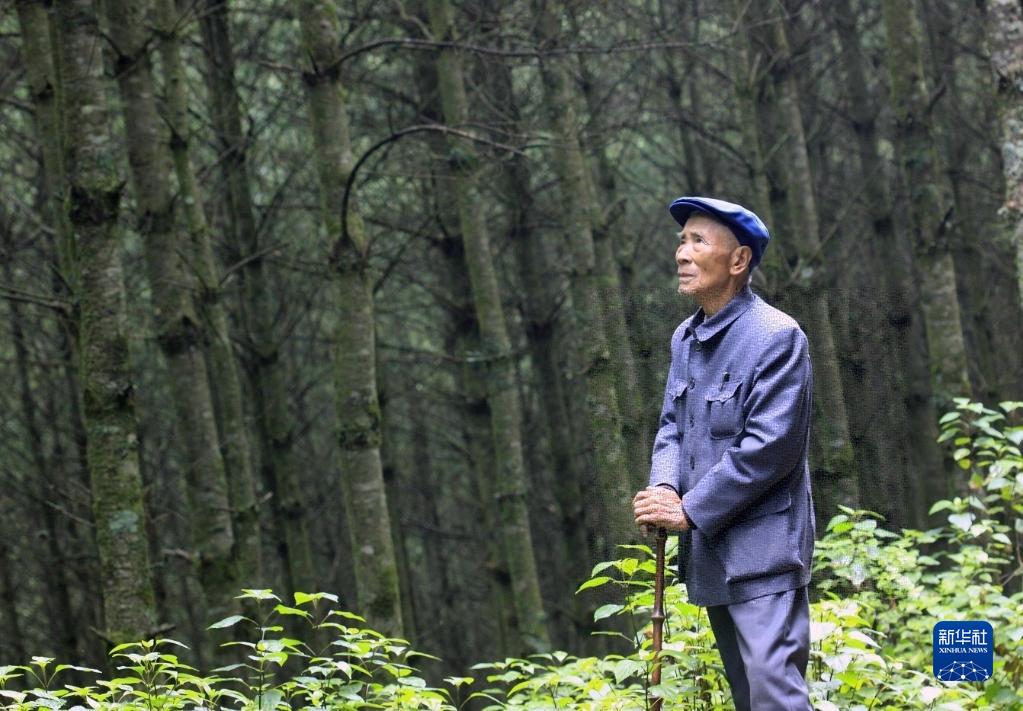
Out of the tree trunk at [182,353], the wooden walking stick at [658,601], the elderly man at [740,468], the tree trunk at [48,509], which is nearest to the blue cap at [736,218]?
the elderly man at [740,468]

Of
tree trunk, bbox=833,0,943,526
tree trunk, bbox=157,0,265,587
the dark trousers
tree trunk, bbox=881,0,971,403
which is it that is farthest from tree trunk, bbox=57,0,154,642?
tree trunk, bbox=881,0,971,403

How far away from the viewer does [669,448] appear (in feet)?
13.9

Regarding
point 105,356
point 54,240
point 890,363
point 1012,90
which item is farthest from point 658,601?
point 54,240

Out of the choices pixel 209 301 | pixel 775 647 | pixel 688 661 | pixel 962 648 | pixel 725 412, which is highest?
pixel 209 301

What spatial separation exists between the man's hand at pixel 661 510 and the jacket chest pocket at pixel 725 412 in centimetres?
26

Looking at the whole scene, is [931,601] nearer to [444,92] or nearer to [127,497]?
[127,497]

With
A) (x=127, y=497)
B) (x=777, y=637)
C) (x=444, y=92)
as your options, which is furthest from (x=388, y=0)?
(x=777, y=637)

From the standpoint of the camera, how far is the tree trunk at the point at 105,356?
5879 millimetres

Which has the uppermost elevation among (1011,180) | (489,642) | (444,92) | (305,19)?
(444,92)

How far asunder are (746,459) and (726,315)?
57 cm

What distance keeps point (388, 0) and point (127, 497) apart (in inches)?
316

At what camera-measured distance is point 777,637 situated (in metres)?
3.72

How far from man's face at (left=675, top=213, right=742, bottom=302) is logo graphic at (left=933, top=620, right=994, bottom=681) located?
2133mm

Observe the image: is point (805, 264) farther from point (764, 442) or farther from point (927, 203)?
point (764, 442)
